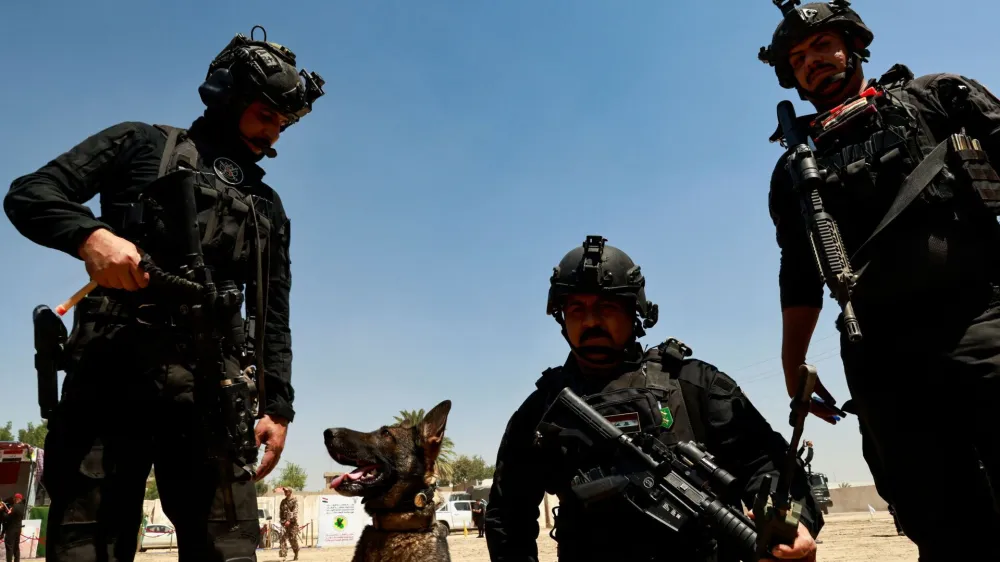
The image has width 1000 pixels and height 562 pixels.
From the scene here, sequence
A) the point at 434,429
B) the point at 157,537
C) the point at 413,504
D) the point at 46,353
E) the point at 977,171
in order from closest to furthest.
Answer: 1. the point at 977,171
2. the point at 46,353
3. the point at 413,504
4. the point at 434,429
5. the point at 157,537

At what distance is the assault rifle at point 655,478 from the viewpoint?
314 centimetres

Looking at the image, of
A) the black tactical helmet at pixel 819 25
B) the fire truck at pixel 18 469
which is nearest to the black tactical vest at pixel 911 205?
the black tactical helmet at pixel 819 25

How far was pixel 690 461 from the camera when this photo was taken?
3.32 meters

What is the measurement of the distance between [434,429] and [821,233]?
3.15 meters

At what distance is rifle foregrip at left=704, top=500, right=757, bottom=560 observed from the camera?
9.81ft

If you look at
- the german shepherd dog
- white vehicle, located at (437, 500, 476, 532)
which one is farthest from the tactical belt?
white vehicle, located at (437, 500, 476, 532)

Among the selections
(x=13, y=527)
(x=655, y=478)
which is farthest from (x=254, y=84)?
(x=13, y=527)

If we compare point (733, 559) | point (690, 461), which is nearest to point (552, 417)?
point (690, 461)

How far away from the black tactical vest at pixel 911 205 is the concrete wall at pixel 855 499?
54.4m

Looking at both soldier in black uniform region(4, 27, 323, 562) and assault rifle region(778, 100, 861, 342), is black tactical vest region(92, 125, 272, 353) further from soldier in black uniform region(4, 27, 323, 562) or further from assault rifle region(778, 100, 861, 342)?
assault rifle region(778, 100, 861, 342)

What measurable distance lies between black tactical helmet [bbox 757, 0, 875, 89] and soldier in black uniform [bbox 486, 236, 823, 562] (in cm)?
146

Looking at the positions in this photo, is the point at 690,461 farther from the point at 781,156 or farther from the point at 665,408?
the point at 781,156

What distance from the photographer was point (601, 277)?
4.07m

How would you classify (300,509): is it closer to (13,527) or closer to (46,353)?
(13,527)
